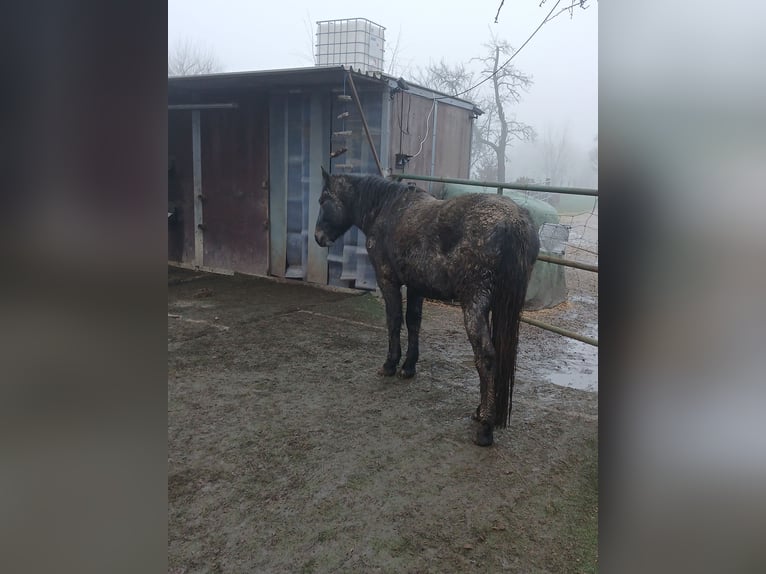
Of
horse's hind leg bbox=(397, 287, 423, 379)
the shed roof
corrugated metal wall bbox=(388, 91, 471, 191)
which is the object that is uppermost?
the shed roof

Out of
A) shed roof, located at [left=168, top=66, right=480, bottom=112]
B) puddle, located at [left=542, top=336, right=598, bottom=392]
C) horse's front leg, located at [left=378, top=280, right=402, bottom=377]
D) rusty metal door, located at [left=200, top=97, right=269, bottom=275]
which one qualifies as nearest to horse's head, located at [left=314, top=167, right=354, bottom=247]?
horse's front leg, located at [left=378, top=280, right=402, bottom=377]

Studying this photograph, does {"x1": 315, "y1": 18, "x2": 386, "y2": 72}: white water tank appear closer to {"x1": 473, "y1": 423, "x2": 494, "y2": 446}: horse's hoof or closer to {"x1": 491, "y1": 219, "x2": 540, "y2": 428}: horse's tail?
{"x1": 491, "y1": 219, "x2": 540, "y2": 428}: horse's tail

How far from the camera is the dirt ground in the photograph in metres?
2.08

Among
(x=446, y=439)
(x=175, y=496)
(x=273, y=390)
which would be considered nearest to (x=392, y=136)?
(x=273, y=390)

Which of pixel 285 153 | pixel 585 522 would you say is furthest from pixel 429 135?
pixel 585 522

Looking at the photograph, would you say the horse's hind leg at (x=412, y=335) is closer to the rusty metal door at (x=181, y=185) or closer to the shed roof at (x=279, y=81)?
the shed roof at (x=279, y=81)

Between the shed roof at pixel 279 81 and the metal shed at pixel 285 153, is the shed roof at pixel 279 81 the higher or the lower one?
the higher one

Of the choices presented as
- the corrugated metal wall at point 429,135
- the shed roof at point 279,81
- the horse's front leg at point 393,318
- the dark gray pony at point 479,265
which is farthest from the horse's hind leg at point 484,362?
the corrugated metal wall at point 429,135

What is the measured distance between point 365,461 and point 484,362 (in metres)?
0.83

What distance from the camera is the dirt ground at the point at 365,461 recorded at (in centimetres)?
208

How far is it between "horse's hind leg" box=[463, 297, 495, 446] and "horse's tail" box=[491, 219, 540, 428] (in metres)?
0.03

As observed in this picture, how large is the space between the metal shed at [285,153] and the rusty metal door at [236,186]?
0.01 metres
